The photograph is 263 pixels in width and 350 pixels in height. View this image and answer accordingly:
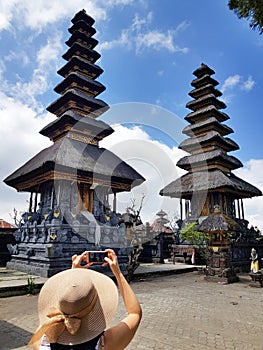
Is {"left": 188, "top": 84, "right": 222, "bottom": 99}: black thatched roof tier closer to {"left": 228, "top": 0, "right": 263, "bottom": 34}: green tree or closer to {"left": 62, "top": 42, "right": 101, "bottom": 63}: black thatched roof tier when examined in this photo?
{"left": 62, "top": 42, "right": 101, "bottom": 63}: black thatched roof tier

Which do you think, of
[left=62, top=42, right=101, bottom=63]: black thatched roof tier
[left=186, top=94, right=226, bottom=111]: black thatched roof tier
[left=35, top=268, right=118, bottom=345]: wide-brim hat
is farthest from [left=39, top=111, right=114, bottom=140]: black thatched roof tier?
[left=35, top=268, right=118, bottom=345]: wide-brim hat

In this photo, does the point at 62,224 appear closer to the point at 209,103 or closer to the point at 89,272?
the point at 89,272

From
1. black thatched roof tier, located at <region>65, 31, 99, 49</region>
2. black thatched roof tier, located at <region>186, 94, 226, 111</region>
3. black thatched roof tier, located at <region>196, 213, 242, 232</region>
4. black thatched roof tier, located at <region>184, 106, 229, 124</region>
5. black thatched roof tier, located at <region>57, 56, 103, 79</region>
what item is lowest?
black thatched roof tier, located at <region>196, 213, 242, 232</region>

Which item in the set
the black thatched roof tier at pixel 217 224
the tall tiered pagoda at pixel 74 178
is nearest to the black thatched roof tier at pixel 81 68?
the tall tiered pagoda at pixel 74 178

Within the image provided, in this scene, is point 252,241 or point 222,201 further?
point 222,201

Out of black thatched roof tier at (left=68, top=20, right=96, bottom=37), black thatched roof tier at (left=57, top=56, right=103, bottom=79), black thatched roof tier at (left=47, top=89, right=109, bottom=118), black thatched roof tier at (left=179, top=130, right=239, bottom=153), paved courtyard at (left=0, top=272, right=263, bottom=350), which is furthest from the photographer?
black thatched roof tier at (left=179, top=130, right=239, bottom=153)

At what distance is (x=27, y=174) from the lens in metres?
14.4

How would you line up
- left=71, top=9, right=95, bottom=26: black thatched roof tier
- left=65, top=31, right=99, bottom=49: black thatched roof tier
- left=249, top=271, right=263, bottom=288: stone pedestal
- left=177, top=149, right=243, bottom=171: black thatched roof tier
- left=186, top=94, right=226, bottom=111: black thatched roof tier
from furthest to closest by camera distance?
1. left=186, top=94, right=226, bottom=111: black thatched roof tier
2. left=177, top=149, right=243, bottom=171: black thatched roof tier
3. left=71, top=9, right=95, bottom=26: black thatched roof tier
4. left=65, top=31, right=99, bottom=49: black thatched roof tier
5. left=249, top=271, right=263, bottom=288: stone pedestal

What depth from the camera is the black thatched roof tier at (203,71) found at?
27984 millimetres

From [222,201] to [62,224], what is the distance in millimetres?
14406

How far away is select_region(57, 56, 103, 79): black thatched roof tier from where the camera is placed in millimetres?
17844

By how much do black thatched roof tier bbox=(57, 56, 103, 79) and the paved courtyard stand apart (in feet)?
46.6

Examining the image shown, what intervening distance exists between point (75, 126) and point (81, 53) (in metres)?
6.17

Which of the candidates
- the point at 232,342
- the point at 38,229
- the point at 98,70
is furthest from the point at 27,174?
the point at 232,342
